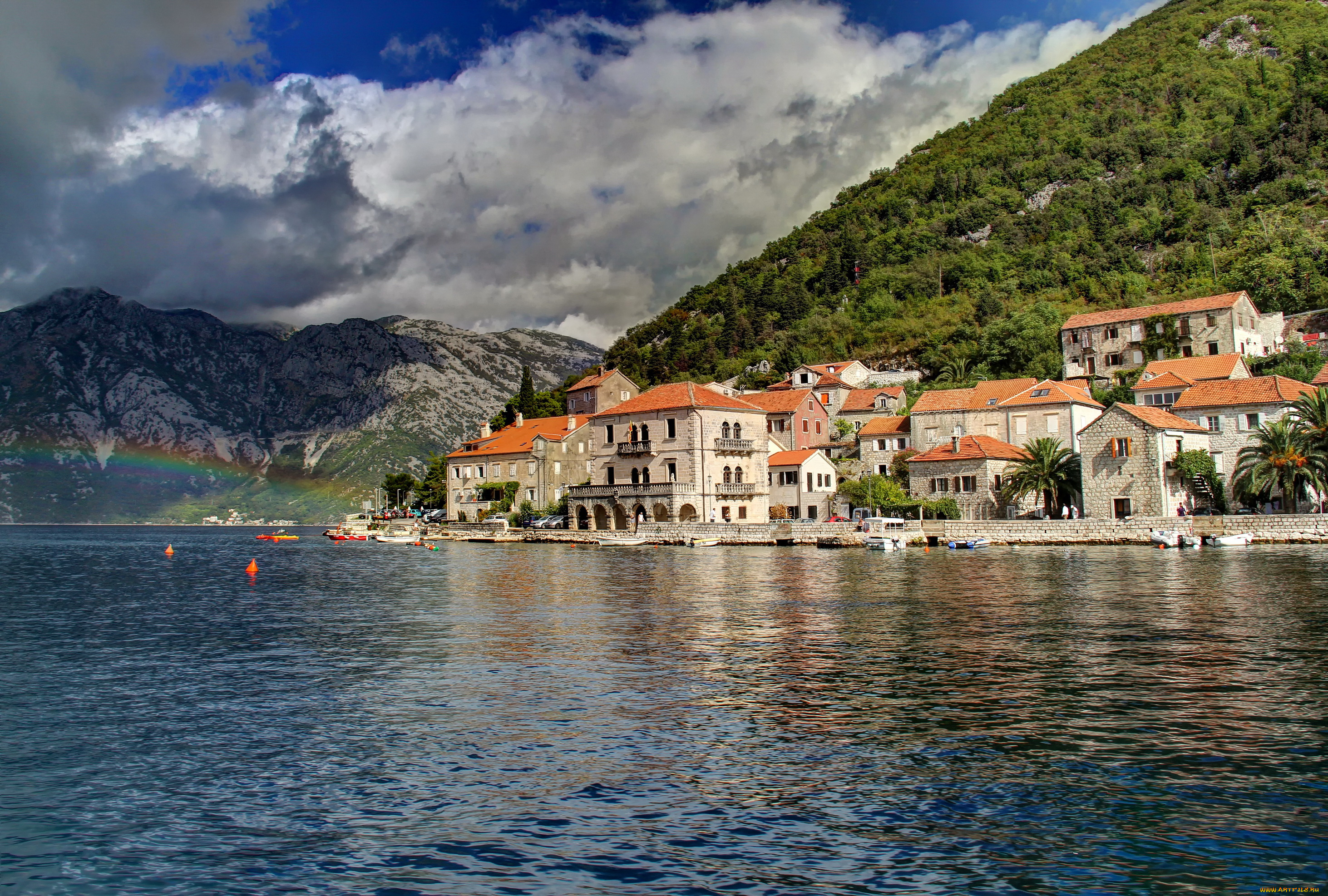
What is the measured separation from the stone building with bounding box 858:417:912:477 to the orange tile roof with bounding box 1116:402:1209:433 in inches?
735

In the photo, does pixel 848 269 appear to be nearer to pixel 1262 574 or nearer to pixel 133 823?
pixel 1262 574

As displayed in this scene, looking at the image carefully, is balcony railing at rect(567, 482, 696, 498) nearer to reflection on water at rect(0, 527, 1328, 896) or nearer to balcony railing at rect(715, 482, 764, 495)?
balcony railing at rect(715, 482, 764, 495)

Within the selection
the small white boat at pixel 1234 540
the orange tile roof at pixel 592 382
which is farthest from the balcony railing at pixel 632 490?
the small white boat at pixel 1234 540

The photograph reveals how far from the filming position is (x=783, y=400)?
279 ft

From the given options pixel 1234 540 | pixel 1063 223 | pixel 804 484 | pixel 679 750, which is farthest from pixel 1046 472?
pixel 1063 223

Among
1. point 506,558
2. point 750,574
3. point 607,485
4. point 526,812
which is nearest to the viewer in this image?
point 526,812

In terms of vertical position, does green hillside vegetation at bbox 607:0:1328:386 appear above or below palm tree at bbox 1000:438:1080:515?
above

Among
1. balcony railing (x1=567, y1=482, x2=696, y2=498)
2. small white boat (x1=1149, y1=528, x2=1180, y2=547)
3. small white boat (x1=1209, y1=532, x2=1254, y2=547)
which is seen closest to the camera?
small white boat (x1=1209, y1=532, x2=1254, y2=547)

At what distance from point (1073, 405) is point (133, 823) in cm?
7066

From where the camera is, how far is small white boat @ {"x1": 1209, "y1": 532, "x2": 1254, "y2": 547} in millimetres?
53531

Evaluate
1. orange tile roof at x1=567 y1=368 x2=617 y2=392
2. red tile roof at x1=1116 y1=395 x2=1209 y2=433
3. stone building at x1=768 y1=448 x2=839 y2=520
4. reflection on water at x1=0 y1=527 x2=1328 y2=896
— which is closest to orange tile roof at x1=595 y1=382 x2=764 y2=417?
stone building at x1=768 y1=448 x2=839 y2=520

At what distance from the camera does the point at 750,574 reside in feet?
146

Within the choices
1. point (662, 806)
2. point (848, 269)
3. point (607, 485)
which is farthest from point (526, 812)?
point (848, 269)

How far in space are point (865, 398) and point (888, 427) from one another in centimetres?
1327
